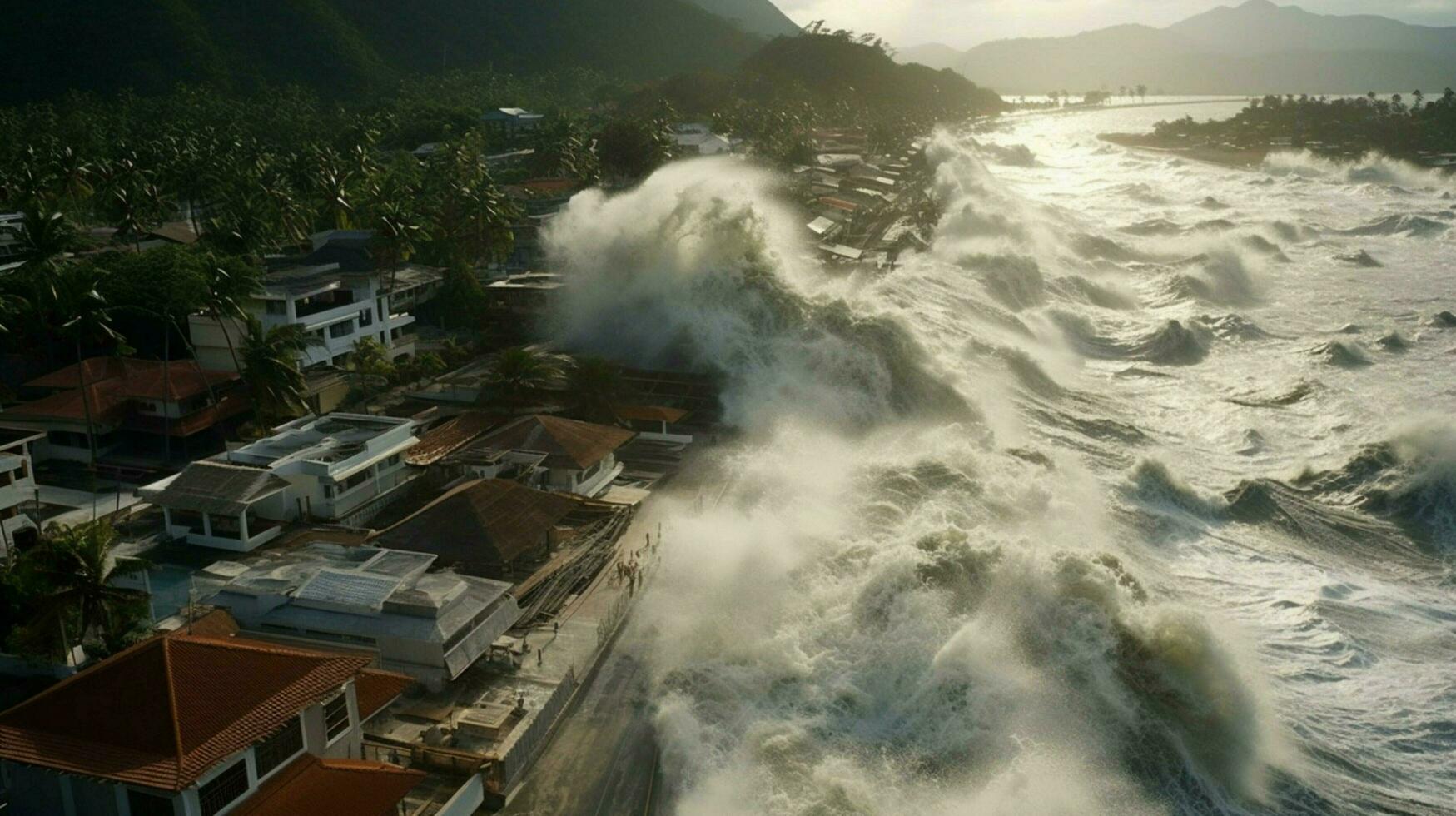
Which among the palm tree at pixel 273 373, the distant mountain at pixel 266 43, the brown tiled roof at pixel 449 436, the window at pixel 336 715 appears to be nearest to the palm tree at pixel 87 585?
the window at pixel 336 715

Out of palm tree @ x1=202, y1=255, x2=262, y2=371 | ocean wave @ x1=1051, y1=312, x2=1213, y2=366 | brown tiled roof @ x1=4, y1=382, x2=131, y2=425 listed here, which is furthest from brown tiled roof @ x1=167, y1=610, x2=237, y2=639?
ocean wave @ x1=1051, y1=312, x2=1213, y2=366

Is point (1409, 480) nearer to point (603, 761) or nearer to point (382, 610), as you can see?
point (603, 761)

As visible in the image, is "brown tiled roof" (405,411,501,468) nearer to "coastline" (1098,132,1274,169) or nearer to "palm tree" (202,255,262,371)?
"palm tree" (202,255,262,371)

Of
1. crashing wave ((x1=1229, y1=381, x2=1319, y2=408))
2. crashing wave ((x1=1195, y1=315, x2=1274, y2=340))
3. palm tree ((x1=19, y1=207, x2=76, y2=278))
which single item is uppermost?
palm tree ((x1=19, y1=207, x2=76, y2=278))

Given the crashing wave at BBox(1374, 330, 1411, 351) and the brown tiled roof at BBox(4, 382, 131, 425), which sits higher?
the brown tiled roof at BBox(4, 382, 131, 425)

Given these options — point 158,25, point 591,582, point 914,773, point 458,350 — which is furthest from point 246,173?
point 158,25

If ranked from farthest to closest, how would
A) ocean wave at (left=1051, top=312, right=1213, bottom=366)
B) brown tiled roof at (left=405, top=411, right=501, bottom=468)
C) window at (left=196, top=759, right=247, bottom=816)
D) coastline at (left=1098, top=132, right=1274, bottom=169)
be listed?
coastline at (left=1098, top=132, right=1274, bottom=169) → ocean wave at (left=1051, top=312, right=1213, bottom=366) → brown tiled roof at (left=405, top=411, right=501, bottom=468) → window at (left=196, top=759, right=247, bottom=816)

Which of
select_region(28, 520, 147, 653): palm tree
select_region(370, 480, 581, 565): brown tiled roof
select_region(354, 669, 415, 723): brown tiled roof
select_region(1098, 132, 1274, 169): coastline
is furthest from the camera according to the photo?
select_region(1098, 132, 1274, 169): coastline
